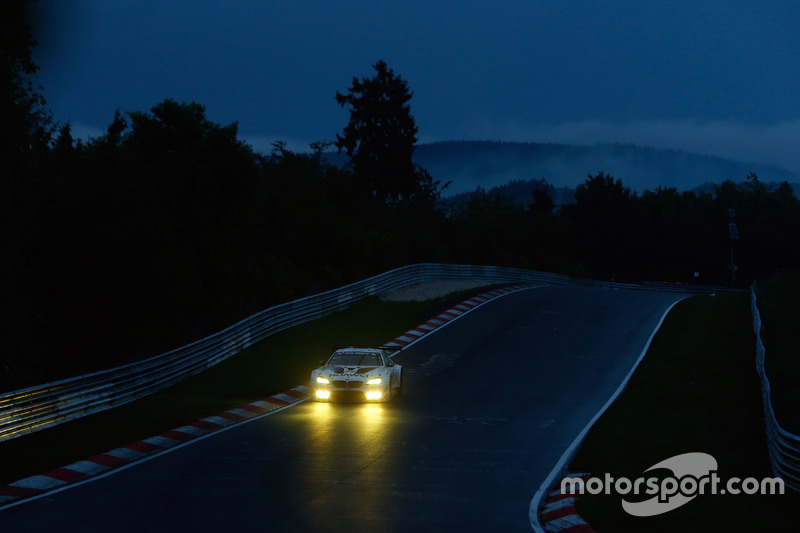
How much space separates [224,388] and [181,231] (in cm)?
2426

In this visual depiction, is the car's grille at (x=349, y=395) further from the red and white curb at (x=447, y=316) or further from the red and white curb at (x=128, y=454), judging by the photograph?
the red and white curb at (x=447, y=316)

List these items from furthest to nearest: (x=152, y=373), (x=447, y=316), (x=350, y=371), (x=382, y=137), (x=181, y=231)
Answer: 1. (x=382, y=137)
2. (x=181, y=231)
3. (x=447, y=316)
4. (x=152, y=373)
5. (x=350, y=371)

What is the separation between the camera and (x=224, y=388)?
Result: 1101 inches

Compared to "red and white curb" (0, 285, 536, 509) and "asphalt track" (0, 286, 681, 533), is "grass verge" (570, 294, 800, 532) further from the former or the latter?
"red and white curb" (0, 285, 536, 509)

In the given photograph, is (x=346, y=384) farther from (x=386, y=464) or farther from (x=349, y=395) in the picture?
(x=386, y=464)

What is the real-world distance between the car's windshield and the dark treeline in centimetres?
818

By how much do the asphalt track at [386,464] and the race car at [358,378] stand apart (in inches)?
13.9

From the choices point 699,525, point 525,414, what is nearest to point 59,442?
point 525,414

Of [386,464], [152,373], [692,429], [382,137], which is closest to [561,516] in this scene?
[386,464]

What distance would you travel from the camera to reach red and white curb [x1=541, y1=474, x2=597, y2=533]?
40.0ft

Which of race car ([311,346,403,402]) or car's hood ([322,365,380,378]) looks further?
car's hood ([322,365,380,378])

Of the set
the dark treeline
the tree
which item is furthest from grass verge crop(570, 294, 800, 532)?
the tree

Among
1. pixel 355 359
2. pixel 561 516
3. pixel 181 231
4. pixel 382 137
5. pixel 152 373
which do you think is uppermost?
pixel 382 137

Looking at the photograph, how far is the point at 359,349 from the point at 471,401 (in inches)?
133
